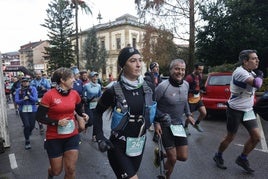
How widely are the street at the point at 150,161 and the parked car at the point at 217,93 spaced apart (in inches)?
63.8

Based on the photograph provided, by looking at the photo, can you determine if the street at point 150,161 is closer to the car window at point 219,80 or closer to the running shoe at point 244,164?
the running shoe at point 244,164

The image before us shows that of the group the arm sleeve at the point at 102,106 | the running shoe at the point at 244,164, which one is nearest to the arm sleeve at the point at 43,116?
the arm sleeve at the point at 102,106

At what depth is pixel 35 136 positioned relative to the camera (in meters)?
8.17

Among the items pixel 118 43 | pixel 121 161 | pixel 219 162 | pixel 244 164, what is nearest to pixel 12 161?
pixel 121 161

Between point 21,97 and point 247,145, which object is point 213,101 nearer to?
point 247,145

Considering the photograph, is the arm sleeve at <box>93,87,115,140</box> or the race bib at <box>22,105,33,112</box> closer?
the arm sleeve at <box>93,87,115,140</box>

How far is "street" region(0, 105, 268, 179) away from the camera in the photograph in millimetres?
4598

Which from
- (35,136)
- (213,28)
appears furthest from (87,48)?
(35,136)

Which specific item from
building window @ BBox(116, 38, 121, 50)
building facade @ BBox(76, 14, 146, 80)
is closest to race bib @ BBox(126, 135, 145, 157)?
building facade @ BBox(76, 14, 146, 80)

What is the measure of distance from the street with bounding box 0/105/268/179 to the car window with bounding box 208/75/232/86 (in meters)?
2.30

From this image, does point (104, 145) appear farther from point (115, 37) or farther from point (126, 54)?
point (115, 37)

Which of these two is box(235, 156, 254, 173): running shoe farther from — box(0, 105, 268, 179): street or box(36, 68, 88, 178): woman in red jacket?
box(36, 68, 88, 178): woman in red jacket

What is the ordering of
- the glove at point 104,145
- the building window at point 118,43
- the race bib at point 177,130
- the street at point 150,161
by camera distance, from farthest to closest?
the building window at point 118,43
the street at point 150,161
the race bib at point 177,130
the glove at point 104,145

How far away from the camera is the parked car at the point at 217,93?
8945mm
